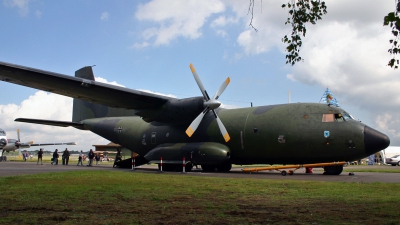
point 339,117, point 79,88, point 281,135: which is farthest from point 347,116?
point 79,88

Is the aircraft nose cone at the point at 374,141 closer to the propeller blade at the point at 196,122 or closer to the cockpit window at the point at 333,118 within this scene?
the cockpit window at the point at 333,118

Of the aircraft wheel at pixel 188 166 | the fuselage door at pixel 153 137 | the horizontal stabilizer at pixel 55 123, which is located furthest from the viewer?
the horizontal stabilizer at pixel 55 123

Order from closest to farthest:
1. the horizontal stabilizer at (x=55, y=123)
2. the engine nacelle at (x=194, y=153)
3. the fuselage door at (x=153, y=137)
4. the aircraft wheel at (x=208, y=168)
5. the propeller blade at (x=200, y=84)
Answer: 1. the engine nacelle at (x=194, y=153)
2. the propeller blade at (x=200, y=84)
3. the aircraft wheel at (x=208, y=168)
4. the fuselage door at (x=153, y=137)
5. the horizontal stabilizer at (x=55, y=123)

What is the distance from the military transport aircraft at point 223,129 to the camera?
17469mm

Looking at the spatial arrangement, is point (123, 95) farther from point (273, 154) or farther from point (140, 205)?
point (140, 205)

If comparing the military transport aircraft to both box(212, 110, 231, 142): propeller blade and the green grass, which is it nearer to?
box(212, 110, 231, 142): propeller blade

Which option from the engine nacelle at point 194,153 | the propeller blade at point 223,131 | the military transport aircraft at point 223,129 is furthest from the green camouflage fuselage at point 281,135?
the engine nacelle at point 194,153

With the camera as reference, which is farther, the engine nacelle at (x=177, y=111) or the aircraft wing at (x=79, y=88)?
the engine nacelle at (x=177, y=111)

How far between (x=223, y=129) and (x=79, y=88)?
26.1 feet

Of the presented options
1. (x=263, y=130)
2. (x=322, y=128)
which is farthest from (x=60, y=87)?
(x=322, y=128)

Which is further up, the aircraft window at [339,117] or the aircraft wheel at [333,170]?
the aircraft window at [339,117]

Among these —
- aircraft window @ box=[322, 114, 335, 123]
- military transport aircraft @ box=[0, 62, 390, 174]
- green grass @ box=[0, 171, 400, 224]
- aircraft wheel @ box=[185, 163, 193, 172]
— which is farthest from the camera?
aircraft wheel @ box=[185, 163, 193, 172]

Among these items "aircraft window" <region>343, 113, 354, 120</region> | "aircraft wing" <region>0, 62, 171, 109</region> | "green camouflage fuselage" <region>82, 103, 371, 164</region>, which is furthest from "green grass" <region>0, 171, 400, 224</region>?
"aircraft window" <region>343, 113, 354, 120</region>

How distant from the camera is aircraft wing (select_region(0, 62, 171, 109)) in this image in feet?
55.1
